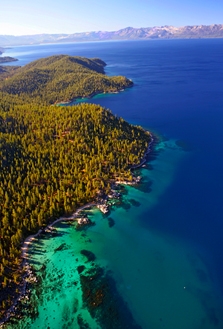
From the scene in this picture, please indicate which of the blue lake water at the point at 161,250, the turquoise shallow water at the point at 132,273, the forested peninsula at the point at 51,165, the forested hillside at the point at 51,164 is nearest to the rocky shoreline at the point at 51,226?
the forested peninsula at the point at 51,165

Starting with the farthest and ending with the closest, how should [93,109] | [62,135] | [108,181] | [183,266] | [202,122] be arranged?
[202,122] < [93,109] < [62,135] < [108,181] < [183,266]

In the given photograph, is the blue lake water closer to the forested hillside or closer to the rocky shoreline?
the rocky shoreline

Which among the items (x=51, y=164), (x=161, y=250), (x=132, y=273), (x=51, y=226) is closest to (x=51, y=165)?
(x=51, y=164)

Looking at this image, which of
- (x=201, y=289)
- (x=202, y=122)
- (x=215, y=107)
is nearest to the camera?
(x=201, y=289)

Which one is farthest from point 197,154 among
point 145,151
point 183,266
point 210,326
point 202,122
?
point 210,326

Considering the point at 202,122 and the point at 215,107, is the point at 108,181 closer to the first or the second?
the point at 202,122

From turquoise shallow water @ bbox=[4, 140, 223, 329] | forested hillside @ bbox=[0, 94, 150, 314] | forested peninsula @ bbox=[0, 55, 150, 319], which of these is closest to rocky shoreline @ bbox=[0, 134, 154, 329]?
forested peninsula @ bbox=[0, 55, 150, 319]

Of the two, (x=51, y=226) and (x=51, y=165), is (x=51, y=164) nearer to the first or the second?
(x=51, y=165)
